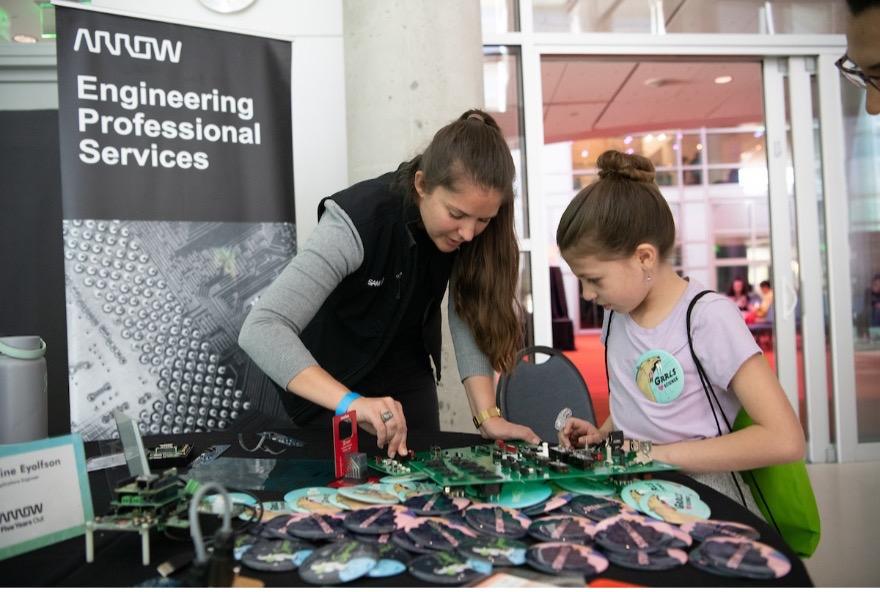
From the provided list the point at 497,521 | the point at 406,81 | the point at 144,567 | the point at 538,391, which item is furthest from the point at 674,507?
the point at 406,81

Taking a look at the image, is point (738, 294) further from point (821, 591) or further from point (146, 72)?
point (821, 591)

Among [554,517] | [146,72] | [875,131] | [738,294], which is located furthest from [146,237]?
[738,294]

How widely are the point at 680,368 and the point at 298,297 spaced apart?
0.78 m

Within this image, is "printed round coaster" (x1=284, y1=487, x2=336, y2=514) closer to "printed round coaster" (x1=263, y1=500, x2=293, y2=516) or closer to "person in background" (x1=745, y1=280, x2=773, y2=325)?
"printed round coaster" (x1=263, y1=500, x2=293, y2=516)

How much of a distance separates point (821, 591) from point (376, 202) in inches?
44.1

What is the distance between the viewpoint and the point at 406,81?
2695 millimetres

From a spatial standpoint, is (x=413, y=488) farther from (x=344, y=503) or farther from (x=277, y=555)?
(x=277, y=555)

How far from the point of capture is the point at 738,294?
9.28m

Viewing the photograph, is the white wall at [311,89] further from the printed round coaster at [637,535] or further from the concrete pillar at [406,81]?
the printed round coaster at [637,535]

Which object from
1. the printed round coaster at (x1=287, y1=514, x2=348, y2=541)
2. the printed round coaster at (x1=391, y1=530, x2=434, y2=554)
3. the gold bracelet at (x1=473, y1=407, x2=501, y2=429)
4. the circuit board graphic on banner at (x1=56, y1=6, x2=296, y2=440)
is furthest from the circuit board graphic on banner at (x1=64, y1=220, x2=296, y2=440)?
the printed round coaster at (x1=391, y1=530, x2=434, y2=554)

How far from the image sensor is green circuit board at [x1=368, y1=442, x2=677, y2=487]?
1023 mm

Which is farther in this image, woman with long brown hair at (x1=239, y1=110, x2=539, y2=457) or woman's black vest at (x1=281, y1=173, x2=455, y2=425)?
woman's black vest at (x1=281, y1=173, x2=455, y2=425)

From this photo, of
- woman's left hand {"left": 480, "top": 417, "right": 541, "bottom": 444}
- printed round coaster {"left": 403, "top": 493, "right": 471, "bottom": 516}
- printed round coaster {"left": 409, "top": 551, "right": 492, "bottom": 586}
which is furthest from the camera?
woman's left hand {"left": 480, "top": 417, "right": 541, "bottom": 444}

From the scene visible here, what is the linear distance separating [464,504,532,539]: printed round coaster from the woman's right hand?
A: 29 centimetres
